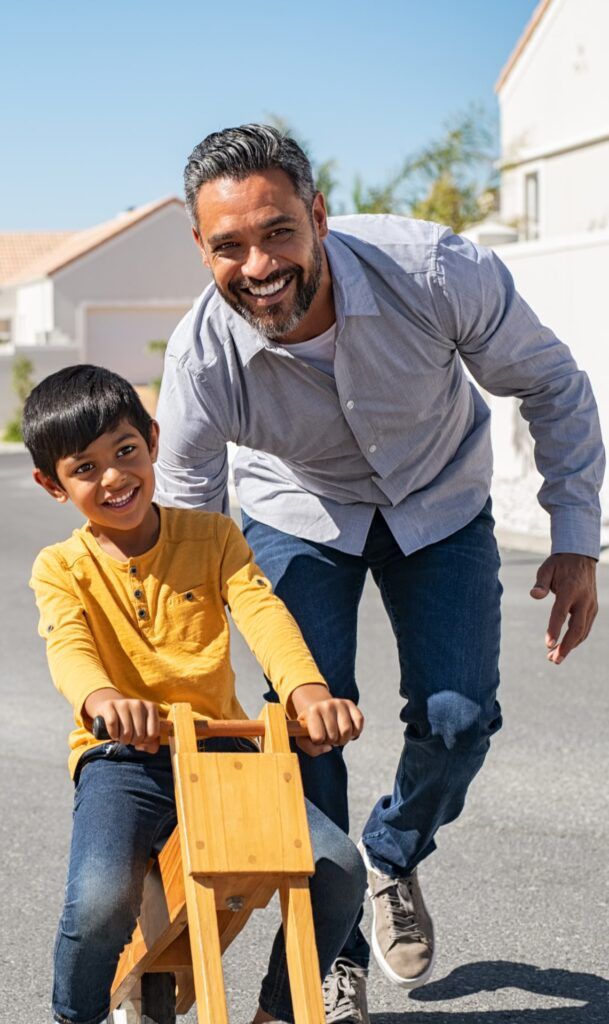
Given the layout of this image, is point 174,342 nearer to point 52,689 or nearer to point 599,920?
point 599,920

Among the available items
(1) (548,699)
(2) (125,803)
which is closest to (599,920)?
(2) (125,803)

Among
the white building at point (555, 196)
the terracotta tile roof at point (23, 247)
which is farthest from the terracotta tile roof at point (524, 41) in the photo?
the terracotta tile roof at point (23, 247)

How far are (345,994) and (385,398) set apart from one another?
1442mm

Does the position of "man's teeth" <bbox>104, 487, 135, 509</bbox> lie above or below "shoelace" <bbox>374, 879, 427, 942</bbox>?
above

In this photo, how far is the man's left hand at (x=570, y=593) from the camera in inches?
147

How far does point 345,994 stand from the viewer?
140 inches

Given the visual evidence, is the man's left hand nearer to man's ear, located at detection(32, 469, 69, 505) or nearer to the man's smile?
the man's smile

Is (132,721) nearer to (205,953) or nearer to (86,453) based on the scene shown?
(205,953)

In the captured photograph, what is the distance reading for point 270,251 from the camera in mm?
3441

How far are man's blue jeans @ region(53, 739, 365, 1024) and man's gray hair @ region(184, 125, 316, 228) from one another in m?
1.29

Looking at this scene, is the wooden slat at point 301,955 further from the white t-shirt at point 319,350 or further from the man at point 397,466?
the white t-shirt at point 319,350

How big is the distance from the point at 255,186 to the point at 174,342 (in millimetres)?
575

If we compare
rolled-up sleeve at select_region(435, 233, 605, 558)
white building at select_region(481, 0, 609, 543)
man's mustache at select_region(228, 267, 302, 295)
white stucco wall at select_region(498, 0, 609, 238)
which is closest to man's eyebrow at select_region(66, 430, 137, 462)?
man's mustache at select_region(228, 267, 302, 295)

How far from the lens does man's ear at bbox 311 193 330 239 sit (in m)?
3.55
